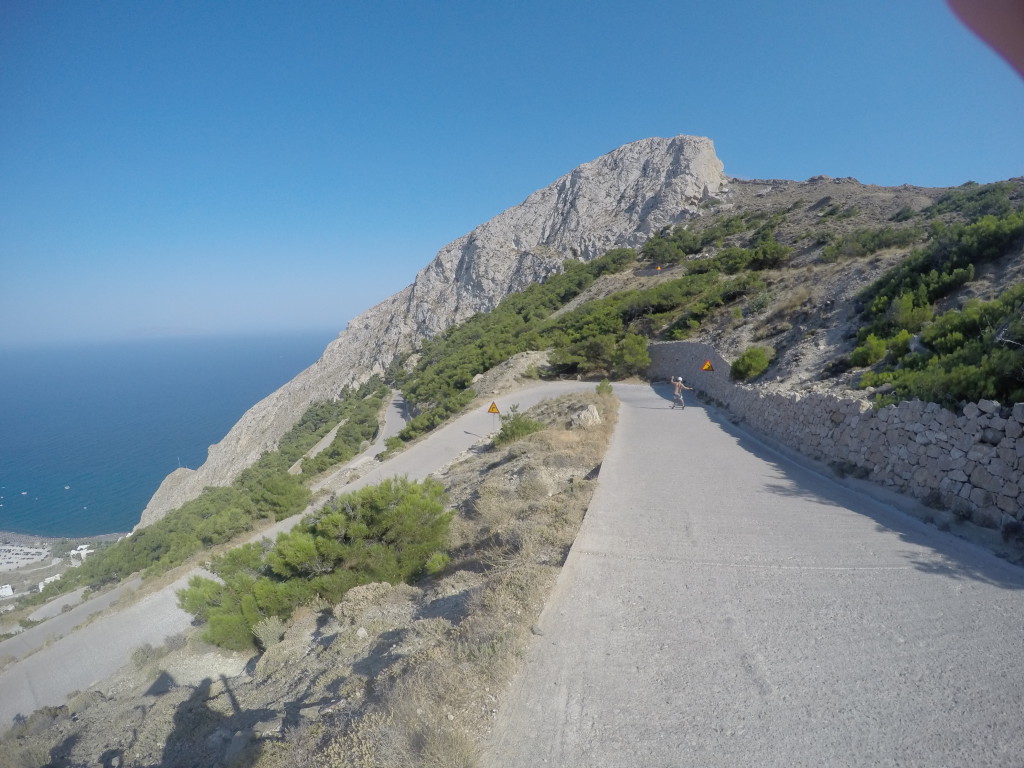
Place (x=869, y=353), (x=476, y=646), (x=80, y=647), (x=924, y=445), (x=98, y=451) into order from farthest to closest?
1. (x=98, y=451)
2. (x=869, y=353)
3. (x=80, y=647)
4. (x=924, y=445)
5. (x=476, y=646)

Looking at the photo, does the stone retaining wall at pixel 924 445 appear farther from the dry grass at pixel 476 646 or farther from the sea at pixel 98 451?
the sea at pixel 98 451

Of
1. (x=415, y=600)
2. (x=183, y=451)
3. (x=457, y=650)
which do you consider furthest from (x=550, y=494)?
(x=183, y=451)

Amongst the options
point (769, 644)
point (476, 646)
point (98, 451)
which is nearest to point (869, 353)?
point (769, 644)

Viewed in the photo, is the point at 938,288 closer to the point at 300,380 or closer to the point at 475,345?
the point at 475,345

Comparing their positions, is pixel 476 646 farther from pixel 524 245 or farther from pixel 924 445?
pixel 524 245

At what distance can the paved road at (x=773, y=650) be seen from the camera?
2588 mm

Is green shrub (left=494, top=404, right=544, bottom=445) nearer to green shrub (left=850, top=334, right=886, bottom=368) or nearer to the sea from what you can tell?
green shrub (left=850, top=334, right=886, bottom=368)

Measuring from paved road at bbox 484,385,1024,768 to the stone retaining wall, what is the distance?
602mm

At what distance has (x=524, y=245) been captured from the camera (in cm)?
6794

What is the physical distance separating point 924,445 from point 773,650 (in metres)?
4.46

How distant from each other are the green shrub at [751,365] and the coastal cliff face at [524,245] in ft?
A: 155

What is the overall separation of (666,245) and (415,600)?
140ft

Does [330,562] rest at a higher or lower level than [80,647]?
higher

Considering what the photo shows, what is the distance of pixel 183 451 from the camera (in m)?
92.4
